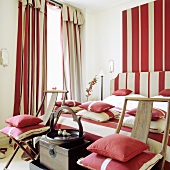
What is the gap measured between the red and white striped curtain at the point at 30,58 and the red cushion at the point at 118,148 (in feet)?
7.72

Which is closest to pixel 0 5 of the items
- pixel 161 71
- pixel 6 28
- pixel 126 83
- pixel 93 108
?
pixel 6 28

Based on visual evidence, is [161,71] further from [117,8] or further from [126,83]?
[117,8]

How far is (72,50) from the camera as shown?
4457mm

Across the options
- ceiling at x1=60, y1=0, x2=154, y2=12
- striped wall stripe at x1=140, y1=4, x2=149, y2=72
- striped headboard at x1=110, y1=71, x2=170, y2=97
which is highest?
ceiling at x1=60, y1=0, x2=154, y2=12

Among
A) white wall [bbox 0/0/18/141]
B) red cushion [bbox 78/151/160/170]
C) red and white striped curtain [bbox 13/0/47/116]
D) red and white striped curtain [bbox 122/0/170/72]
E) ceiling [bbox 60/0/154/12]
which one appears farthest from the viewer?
ceiling [bbox 60/0/154/12]

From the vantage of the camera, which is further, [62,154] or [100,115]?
[100,115]

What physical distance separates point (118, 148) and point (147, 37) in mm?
3199

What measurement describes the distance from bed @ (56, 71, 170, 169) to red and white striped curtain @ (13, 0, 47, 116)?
1.28 metres

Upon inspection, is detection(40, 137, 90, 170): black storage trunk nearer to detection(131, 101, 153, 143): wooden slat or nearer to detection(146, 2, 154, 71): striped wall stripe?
A: detection(131, 101, 153, 143): wooden slat

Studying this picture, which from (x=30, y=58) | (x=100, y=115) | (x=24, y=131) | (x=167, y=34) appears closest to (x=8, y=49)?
(x=30, y=58)

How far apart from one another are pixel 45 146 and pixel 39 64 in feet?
7.15

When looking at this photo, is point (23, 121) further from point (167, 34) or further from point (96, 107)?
point (167, 34)

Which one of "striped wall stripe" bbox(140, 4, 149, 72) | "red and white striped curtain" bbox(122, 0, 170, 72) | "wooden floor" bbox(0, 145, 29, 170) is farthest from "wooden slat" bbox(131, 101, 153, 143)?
"striped wall stripe" bbox(140, 4, 149, 72)

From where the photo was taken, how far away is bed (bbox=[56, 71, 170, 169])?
1715 mm
